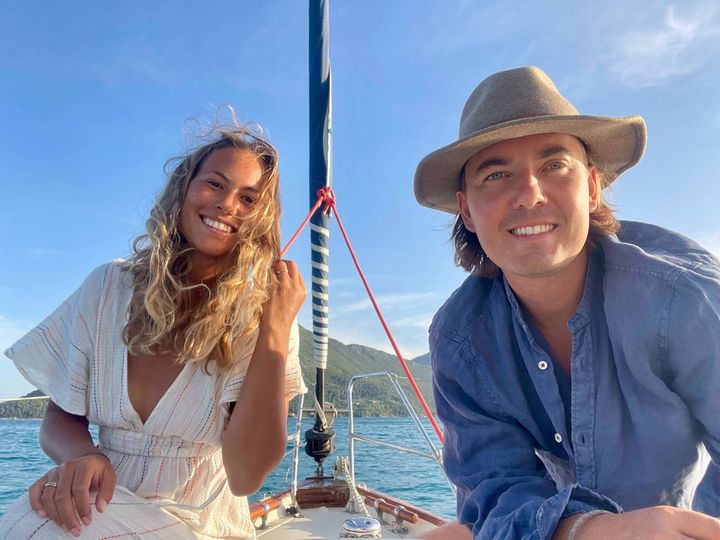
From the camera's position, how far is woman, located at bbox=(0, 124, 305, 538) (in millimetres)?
1519

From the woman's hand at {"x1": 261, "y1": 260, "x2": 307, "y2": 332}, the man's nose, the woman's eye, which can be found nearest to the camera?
the man's nose

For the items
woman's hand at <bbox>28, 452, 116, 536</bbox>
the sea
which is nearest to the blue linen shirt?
woman's hand at <bbox>28, 452, 116, 536</bbox>

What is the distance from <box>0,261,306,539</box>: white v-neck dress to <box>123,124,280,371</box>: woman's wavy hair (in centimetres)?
7

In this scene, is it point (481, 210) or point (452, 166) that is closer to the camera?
point (481, 210)

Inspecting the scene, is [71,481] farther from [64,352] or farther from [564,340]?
[564,340]

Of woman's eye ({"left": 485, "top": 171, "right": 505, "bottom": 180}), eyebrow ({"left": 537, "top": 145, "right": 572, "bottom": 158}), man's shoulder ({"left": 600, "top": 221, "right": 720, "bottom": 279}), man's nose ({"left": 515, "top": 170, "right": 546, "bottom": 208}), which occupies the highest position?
eyebrow ({"left": 537, "top": 145, "right": 572, "bottom": 158})

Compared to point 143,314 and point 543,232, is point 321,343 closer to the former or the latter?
point 143,314

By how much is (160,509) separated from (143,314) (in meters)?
0.62

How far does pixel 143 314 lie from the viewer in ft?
5.42

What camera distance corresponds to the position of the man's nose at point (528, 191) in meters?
1.33

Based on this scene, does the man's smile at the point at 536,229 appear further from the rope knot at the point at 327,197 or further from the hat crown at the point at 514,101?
the rope knot at the point at 327,197

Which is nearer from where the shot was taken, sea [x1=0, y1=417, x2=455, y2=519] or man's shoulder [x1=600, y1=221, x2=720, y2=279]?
man's shoulder [x1=600, y1=221, x2=720, y2=279]

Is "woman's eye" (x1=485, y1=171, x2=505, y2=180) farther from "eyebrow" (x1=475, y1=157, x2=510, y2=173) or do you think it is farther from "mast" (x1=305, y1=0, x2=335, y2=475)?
"mast" (x1=305, y1=0, x2=335, y2=475)

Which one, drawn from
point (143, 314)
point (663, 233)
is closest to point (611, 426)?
point (663, 233)
